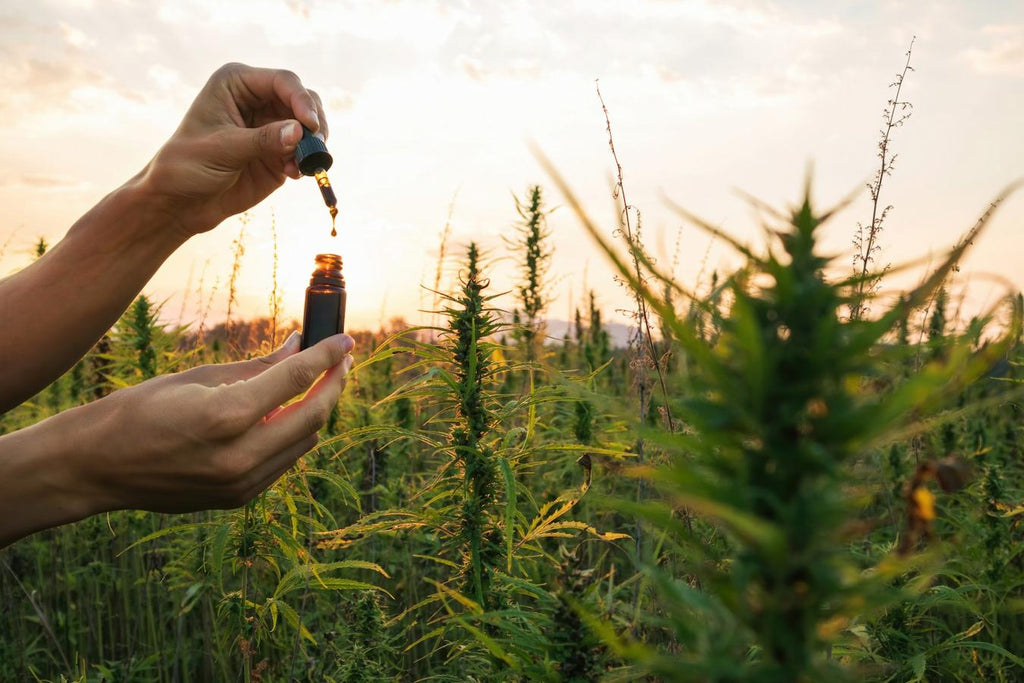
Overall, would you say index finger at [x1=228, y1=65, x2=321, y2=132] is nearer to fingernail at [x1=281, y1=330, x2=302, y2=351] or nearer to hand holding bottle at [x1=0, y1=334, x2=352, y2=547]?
fingernail at [x1=281, y1=330, x2=302, y2=351]

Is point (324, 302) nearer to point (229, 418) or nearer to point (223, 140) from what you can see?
point (229, 418)

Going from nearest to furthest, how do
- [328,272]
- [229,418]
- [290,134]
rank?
1. [229,418]
2. [328,272]
3. [290,134]

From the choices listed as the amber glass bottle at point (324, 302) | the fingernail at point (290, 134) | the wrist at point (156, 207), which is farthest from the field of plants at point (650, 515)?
the fingernail at point (290, 134)

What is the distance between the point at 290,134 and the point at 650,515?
2.17 m

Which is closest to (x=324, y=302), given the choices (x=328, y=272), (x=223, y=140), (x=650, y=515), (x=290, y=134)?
(x=328, y=272)

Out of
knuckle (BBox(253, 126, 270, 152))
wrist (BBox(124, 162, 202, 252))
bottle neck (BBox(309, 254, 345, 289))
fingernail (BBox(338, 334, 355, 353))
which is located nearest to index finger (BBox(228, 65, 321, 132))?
knuckle (BBox(253, 126, 270, 152))

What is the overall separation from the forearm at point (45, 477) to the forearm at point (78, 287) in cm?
63

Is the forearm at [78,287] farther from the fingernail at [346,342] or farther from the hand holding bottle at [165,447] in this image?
the fingernail at [346,342]

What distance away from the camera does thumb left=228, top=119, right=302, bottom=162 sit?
2.41 meters

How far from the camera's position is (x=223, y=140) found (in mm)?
2559

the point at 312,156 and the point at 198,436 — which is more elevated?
the point at 312,156

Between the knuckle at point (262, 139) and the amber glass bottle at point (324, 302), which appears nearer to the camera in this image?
the amber glass bottle at point (324, 302)

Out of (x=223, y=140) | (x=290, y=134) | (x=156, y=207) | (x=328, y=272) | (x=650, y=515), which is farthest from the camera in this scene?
(x=156, y=207)

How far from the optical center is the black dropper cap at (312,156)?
7.70ft
